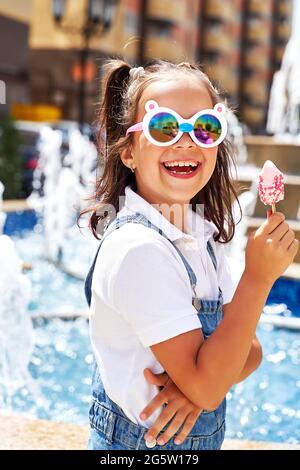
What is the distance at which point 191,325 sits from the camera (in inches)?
52.5

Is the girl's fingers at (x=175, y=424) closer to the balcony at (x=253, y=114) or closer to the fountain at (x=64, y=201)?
the fountain at (x=64, y=201)

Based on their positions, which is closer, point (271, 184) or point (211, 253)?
point (271, 184)

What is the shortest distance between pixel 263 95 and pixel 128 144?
5848 cm

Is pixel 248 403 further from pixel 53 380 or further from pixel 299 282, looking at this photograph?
pixel 299 282

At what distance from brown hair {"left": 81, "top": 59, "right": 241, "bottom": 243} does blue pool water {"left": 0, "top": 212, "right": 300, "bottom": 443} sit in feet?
7.16

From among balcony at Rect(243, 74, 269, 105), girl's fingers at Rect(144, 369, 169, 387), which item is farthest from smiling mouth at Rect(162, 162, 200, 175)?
balcony at Rect(243, 74, 269, 105)

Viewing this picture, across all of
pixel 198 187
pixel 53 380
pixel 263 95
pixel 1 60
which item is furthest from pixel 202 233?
pixel 263 95

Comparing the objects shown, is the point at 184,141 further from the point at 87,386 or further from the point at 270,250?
the point at 87,386

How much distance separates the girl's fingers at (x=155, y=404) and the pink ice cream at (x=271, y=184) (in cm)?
41

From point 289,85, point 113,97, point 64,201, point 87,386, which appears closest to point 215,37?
point 289,85

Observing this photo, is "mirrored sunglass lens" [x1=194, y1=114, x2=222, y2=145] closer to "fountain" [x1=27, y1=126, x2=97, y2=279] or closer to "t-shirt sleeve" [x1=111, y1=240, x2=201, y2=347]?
"t-shirt sleeve" [x1=111, y1=240, x2=201, y2=347]

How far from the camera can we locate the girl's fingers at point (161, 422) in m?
1.38

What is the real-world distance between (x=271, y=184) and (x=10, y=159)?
13216mm

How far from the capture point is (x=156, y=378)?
4.52 feet
